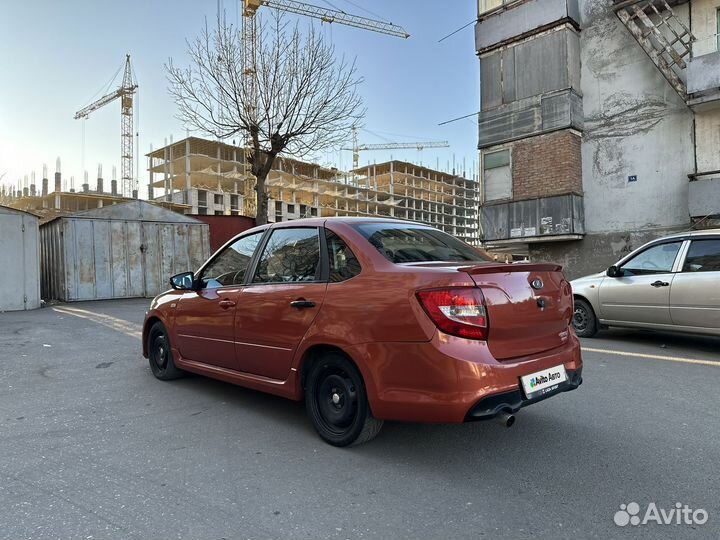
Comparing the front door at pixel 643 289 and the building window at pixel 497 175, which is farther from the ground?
the building window at pixel 497 175

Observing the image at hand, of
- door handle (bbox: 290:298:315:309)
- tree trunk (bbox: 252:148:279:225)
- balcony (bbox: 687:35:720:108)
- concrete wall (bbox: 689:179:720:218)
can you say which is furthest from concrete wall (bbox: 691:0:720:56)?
door handle (bbox: 290:298:315:309)

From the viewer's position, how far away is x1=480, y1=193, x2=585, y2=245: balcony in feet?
47.6

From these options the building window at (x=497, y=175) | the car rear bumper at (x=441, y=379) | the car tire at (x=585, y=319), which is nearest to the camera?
the car rear bumper at (x=441, y=379)

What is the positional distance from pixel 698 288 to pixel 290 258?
5.68 m

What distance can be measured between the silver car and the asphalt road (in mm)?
1894

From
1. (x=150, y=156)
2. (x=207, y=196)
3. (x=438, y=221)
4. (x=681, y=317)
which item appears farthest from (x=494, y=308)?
(x=438, y=221)

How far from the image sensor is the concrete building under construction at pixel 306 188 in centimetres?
8081

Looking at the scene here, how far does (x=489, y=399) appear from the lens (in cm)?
271

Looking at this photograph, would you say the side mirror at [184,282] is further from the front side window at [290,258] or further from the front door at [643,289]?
the front door at [643,289]

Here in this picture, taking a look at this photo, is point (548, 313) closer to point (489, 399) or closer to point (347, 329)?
point (489, 399)

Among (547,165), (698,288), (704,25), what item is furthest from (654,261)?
(704,25)

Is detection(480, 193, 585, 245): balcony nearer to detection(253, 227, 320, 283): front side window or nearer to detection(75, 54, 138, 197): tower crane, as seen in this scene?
detection(253, 227, 320, 283): front side window

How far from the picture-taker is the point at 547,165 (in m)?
15.1

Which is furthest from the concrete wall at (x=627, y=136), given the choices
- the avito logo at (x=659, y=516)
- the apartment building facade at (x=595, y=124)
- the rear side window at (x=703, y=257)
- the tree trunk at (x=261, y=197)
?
the avito logo at (x=659, y=516)
